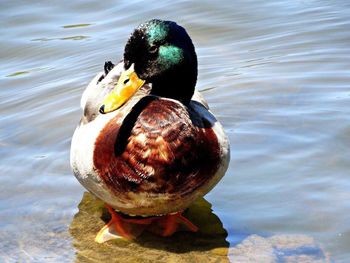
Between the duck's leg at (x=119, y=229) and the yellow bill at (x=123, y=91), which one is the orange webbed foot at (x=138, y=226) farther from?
the yellow bill at (x=123, y=91)

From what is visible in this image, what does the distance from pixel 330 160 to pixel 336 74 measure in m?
1.51

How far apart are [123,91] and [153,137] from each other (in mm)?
332

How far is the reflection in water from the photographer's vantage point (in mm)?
4293

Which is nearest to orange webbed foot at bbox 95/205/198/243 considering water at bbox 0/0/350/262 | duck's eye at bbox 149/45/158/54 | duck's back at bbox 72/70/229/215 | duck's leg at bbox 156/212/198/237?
duck's leg at bbox 156/212/198/237

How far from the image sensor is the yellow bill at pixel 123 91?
411cm

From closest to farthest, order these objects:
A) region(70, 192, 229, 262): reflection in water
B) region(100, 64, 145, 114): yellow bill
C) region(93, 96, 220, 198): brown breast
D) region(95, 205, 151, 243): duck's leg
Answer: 1. region(93, 96, 220, 198): brown breast
2. region(100, 64, 145, 114): yellow bill
3. region(70, 192, 229, 262): reflection in water
4. region(95, 205, 151, 243): duck's leg

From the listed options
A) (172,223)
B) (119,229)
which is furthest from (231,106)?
(119,229)

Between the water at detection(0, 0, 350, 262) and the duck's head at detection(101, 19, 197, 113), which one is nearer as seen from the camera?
the duck's head at detection(101, 19, 197, 113)

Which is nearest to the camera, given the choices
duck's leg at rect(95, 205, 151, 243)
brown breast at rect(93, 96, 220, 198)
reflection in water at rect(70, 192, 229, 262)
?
brown breast at rect(93, 96, 220, 198)

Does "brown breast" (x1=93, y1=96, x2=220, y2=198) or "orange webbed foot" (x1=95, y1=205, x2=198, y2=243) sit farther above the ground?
"brown breast" (x1=93, y1=96, x2=220, y2=198)

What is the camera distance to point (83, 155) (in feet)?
13.9

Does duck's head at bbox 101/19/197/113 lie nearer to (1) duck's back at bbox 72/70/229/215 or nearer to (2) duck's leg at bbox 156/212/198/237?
(1) duck's back at bbox 72/70/229/215

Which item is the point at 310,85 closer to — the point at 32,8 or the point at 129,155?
the point at 129,155

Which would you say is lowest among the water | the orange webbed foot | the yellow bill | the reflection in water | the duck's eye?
the reflection in water
